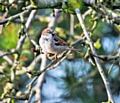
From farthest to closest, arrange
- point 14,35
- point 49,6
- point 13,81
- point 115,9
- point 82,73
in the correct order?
point 82,73 → point 14,35 → point 115,9 → point 13,81 → point 49,6

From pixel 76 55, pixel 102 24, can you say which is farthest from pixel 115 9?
pixel 102 24

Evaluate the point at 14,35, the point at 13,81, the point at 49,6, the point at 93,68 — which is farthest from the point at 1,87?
the point at 49,6

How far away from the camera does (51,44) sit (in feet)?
10.5

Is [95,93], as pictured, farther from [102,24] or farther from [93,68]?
[102,24]

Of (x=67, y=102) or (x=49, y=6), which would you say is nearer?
(x=49, y=6)

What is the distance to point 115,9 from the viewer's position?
3.22 metres

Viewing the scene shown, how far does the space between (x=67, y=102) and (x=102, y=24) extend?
88 cm

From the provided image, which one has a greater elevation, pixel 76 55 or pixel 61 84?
pixel 76 55

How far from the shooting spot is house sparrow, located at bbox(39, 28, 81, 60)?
10.0 feet

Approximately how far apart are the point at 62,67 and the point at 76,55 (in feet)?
1.41

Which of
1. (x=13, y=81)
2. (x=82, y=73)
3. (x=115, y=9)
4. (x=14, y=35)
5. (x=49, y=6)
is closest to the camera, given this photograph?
(x=49, y=6)

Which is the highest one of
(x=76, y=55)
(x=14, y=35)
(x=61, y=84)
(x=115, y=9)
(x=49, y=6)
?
(x=49, y=6)

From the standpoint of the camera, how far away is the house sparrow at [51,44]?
305 centimetres

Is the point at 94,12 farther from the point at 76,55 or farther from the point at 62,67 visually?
the point at 62,67
